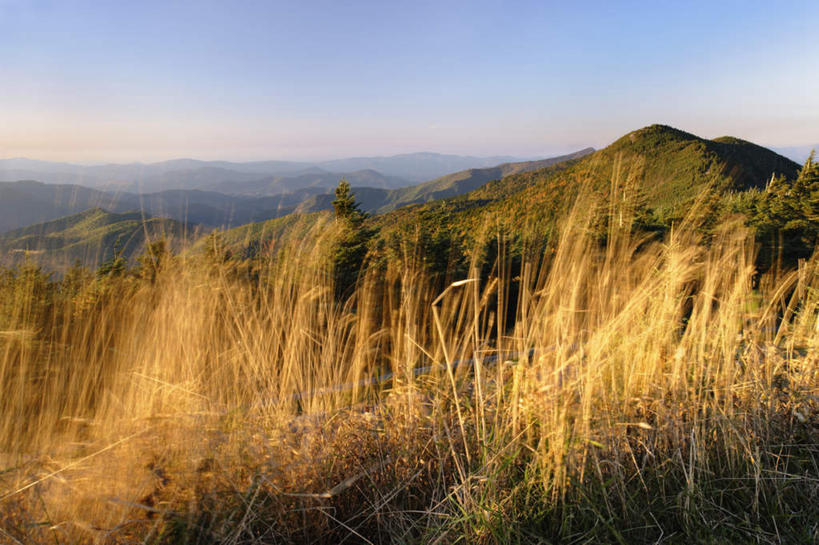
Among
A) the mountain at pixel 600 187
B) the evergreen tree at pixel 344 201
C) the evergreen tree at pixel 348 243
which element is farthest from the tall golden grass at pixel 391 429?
the evergreen tree at pixel 344 201

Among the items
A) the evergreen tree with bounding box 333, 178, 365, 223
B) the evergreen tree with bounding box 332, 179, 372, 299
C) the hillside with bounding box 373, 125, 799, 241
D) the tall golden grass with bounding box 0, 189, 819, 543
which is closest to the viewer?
the tall golden grass with bounding box 0, 189, 819, 543

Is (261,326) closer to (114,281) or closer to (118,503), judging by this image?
(118,503)

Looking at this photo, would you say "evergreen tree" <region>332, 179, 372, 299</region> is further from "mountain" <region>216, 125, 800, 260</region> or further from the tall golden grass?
the tall golden grass

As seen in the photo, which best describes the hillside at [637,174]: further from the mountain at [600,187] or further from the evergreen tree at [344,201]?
the evergreen tree at [344,201]

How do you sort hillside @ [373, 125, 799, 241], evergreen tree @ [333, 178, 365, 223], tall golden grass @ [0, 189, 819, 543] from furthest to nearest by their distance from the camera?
evergreen tree @ [333, 178, 365, 223] → hillside @ [373, 125, 799, 241] → tall golden grass @ [0, 189, 819, 543]

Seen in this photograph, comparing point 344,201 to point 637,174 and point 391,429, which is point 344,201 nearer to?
point 637,174

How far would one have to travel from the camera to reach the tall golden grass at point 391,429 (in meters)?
1.20

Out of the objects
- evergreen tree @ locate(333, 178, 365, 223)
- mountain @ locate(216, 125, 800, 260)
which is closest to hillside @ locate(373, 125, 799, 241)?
mountain @ locate(216, 125, 800, 260)

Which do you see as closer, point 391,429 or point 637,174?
point 391,429

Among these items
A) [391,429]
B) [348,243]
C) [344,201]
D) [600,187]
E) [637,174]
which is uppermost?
[344,201]

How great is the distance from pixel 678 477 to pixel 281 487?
63.3 inches

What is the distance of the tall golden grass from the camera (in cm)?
120

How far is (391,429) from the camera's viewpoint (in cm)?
170

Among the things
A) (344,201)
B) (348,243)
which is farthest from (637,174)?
(344,201)
